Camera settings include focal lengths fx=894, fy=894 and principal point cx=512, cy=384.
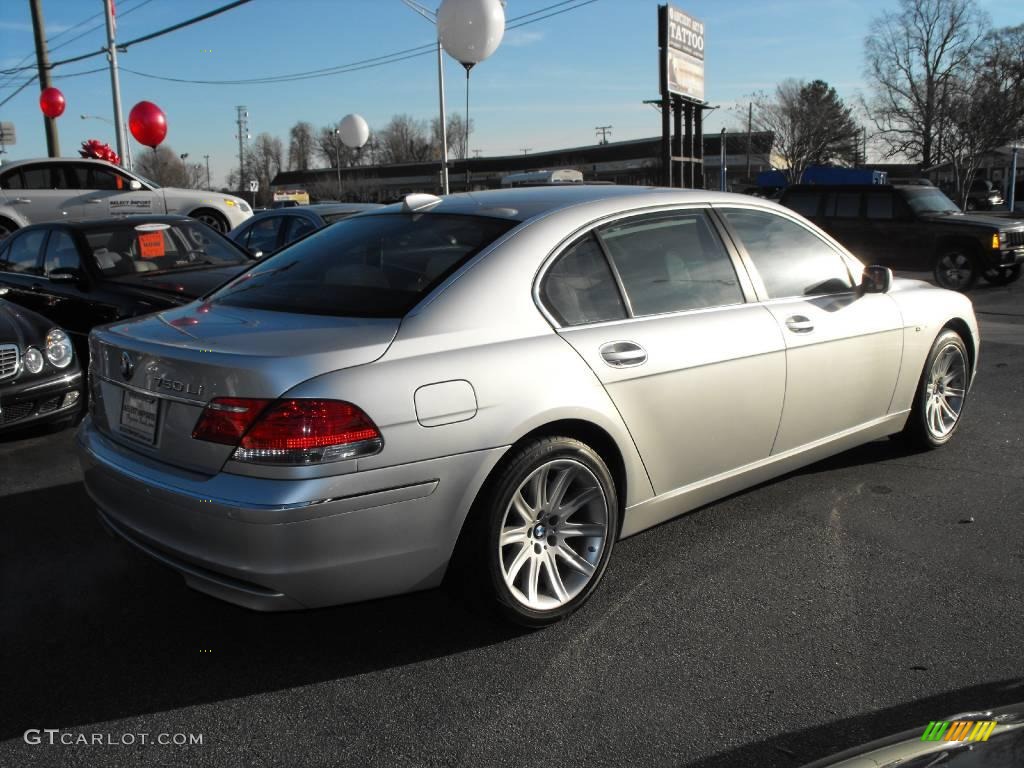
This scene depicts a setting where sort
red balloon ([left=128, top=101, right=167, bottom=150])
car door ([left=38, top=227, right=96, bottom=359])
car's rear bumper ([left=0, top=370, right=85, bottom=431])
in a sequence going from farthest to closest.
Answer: red balloon ([left=128, top=101, right=167, bottom=150])
car door ([left=38, top=227, right=96, bottom=359])
car's rear bumper ([left=0, top=370, right=85, bottom=431])

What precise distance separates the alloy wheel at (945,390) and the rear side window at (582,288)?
251 centimetres

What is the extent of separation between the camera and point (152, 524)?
2.87 meters

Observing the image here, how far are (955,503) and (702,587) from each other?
170 cm

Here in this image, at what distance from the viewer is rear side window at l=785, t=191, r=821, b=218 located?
624 inches

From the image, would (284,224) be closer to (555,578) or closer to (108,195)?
(108,195)

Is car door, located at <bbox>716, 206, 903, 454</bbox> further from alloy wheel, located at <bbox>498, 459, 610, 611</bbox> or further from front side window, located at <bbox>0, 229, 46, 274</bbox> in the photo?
front side window, located at <bbox>0, 229, 46, 274</bbox>

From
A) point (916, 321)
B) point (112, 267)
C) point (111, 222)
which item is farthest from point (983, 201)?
point (112, 267)

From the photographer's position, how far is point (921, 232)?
571 inches

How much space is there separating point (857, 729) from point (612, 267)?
1.83 metres

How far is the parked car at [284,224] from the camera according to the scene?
9.99m

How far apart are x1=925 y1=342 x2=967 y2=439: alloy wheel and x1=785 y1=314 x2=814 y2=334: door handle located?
135 centimetres

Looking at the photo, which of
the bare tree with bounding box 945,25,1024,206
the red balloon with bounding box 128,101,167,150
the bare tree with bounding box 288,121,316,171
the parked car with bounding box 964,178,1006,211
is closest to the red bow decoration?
the red balloon with bounding box 128,101,167,150

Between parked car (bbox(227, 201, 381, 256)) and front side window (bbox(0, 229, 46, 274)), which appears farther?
parked car (bbox(227, 201, 381, 256))

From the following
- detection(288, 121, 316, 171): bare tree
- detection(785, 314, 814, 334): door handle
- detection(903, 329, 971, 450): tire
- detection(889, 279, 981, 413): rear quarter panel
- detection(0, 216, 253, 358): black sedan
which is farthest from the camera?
detection(288, 121, 316, 171): bare tree
